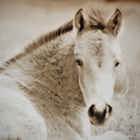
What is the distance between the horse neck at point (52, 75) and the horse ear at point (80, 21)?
0.19 ft

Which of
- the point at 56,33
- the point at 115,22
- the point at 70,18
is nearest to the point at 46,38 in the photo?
the point at 56,33

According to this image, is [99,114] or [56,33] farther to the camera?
[56,33]

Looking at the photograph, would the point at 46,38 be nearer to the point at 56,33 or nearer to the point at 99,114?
the point at 56,33

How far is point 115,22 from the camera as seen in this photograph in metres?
1.50

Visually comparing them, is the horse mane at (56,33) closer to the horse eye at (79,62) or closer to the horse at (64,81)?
the horse at (64,81)

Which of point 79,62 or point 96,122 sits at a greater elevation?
point 79,62

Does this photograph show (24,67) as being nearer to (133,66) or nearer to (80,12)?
(80,12)

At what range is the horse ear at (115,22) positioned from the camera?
1.49 m

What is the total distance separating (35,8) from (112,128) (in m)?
0.92

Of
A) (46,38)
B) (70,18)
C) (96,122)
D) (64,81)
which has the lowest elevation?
(96,122)

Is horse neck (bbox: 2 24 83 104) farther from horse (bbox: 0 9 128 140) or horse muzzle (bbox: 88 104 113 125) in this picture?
horse muzzle (bbox: 88 104 113 125)

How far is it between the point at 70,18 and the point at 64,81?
1.34ft

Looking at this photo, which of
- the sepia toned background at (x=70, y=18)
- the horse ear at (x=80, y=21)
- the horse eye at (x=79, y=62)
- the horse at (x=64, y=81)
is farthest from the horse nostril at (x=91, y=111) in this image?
the horse ear at (x=80, y=21)

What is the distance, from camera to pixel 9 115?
1.43 metres
